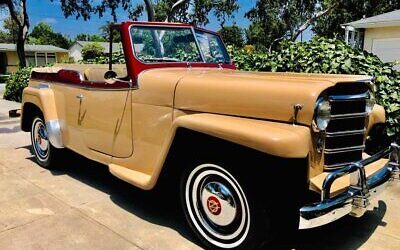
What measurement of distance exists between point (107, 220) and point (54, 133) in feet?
5.29

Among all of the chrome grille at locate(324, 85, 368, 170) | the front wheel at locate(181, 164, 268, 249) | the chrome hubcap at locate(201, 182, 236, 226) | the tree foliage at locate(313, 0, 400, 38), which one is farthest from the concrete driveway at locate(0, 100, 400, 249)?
the tree foliage at locate(313, 0, 400, 38)

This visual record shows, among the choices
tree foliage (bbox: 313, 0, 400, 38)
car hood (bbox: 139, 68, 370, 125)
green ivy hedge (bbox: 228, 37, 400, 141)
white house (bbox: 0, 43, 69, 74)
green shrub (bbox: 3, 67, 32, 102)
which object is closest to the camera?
car hood (bbox: 139, 68, 370, 125)

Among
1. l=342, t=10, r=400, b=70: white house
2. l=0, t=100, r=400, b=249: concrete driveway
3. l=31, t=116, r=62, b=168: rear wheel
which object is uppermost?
l=342, t=10, r=400, b=70: white house

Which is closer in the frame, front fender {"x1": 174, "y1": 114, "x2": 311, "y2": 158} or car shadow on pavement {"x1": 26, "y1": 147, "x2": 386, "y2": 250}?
front fender {"x1": 174, "y1": 114, "x2": 311, "y2": 158}

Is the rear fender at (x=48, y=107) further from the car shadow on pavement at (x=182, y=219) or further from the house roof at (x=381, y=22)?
the house roof at (x=381, y=22)

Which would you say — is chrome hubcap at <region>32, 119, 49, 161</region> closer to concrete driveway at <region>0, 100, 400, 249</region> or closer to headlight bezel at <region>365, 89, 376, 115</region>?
concrete driveway at <region>0, 100, 400, 249</region>

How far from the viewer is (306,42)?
5902mm

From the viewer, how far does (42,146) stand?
5168mm

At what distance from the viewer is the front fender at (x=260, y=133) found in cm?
238

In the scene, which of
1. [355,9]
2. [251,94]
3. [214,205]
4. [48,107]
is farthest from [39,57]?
[251,94]

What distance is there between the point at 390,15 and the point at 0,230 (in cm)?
1654

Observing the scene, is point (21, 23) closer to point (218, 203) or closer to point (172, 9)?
point (172, 9)

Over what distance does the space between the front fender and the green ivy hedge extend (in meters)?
2.89

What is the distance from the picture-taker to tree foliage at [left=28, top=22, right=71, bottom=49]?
214 feet
